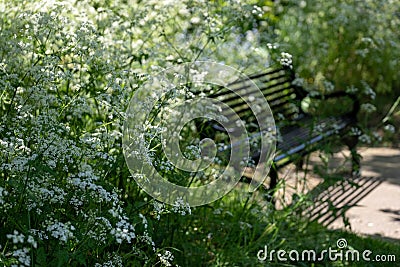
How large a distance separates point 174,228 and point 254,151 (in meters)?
1.21

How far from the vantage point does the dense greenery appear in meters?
2.46

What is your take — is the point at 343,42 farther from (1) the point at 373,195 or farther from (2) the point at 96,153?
(2) the point at 96,153

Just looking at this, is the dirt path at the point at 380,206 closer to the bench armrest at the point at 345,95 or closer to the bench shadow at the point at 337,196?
the bench shadow at the point at 337,196

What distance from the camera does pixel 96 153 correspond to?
8.76 feet

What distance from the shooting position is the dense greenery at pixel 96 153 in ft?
8.09

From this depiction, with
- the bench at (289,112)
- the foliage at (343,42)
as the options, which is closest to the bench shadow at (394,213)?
the bench at (289,112)

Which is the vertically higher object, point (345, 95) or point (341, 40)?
point (341, 40)

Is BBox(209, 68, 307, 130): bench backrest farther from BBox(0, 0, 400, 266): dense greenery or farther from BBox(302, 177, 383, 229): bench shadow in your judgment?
BBox(302, 177, 383, 229): bench shadow

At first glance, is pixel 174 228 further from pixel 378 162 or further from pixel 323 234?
pixel 378 162

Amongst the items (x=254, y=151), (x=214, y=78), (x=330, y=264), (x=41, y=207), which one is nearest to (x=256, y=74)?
(x=254, y=151)

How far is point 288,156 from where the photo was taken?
4332 millimetres

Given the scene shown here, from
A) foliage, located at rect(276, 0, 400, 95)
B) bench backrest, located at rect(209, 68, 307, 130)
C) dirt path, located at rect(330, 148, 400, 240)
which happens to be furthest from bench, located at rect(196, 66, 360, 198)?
foliage, located at rect(276, 0, 400, 95)

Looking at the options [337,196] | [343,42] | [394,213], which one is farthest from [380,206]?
[343,42]


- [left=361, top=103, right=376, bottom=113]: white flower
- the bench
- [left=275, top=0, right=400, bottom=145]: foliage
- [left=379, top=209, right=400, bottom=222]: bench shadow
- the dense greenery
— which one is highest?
[left=275, top=0, right=400, bottom=145]: foliage
